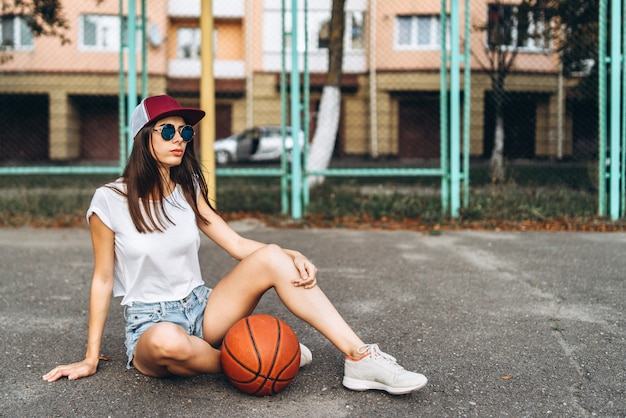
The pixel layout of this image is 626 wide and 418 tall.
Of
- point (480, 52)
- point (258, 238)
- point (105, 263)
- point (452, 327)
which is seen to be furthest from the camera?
point (480, 52)

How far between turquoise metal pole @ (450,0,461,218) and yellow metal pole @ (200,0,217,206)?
2.89 metres

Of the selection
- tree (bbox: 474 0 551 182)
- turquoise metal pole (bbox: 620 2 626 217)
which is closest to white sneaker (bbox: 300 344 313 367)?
turquoise metal pole (bbox: 620 2 626 217)

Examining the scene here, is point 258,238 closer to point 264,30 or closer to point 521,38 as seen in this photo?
point 521,38

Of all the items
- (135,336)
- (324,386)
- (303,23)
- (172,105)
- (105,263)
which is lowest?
(324,386)

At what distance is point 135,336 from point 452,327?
6.62 ft

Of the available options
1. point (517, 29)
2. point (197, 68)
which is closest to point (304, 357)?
point (517, 29)

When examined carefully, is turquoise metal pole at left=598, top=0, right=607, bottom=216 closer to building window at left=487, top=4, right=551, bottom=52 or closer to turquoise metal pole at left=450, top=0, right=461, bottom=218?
turquoise metal pole at left=450, top=0, right=461, bottom=218

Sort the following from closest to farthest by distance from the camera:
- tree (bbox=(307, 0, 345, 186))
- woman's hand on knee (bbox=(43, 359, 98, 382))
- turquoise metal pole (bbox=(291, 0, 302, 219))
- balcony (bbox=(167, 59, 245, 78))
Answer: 1. woman's hand on knee (bbox=(43, 359, 98, 382))
2. turquoise metal pole (bbox=(291, 0, 302, 219))
3. tree (bbox=(307, 0, 345, 186))
4. balcony (bbox=(167, 59, 245, 78))

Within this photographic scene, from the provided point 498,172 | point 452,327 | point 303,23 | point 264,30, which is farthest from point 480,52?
point 452,327

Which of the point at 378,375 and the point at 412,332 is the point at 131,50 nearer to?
the point at 412,332

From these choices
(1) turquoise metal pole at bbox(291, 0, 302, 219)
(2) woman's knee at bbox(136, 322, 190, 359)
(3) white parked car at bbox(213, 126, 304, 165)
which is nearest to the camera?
(2) woman's knee at bbox(136, 322, 190, 359)

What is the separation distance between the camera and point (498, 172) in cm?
962

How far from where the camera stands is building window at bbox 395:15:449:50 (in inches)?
658

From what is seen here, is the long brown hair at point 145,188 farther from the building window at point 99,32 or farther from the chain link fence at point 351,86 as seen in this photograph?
the building window at point 99,32
